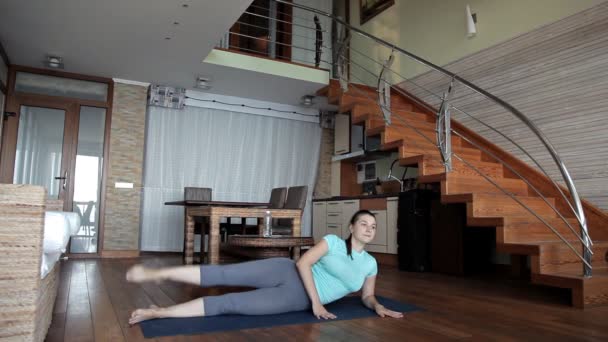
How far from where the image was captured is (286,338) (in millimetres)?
1892

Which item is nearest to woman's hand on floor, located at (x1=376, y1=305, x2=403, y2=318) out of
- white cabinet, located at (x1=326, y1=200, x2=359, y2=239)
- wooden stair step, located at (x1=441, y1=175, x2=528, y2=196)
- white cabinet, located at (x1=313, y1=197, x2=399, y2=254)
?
wooden stair step, located at (x1=441, y1=175, x2=528, y2=196)

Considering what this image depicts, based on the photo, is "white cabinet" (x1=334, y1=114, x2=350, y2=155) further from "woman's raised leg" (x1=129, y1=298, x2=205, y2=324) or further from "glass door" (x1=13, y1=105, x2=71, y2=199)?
"woman's raised leg" (x1=129, y1=298, x2=205, y2=324)

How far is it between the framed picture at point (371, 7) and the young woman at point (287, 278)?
15.7 ft

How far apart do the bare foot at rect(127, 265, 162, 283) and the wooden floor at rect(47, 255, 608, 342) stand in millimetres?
200

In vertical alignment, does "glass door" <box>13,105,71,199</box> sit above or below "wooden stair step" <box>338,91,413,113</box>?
below

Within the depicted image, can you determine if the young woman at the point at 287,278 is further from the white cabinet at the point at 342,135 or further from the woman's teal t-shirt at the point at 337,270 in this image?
the white cabinet at the point at 342,135

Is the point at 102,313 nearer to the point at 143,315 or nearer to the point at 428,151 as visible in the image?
the point at 143,315

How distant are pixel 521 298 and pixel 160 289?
2410 mm

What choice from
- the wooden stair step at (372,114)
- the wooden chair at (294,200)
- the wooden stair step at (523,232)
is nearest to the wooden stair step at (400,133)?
the wooden stair step at (372,114)

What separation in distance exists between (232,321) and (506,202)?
2452 millimetres

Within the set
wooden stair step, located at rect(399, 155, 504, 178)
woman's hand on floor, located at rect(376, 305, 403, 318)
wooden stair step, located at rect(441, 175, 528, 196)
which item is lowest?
woman's hand on floor, located at rect(376, 305, 403, 318)

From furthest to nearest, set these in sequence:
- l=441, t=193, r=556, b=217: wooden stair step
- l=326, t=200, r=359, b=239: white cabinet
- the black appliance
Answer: l=326, t=200, r=359, b=239: white cabinet < the black appliance < l=441, t=193, r=556, b=217: wooden stair step

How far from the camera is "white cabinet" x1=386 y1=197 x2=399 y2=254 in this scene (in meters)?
5.24

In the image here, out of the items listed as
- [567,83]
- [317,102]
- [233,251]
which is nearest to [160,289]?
[233,251]
